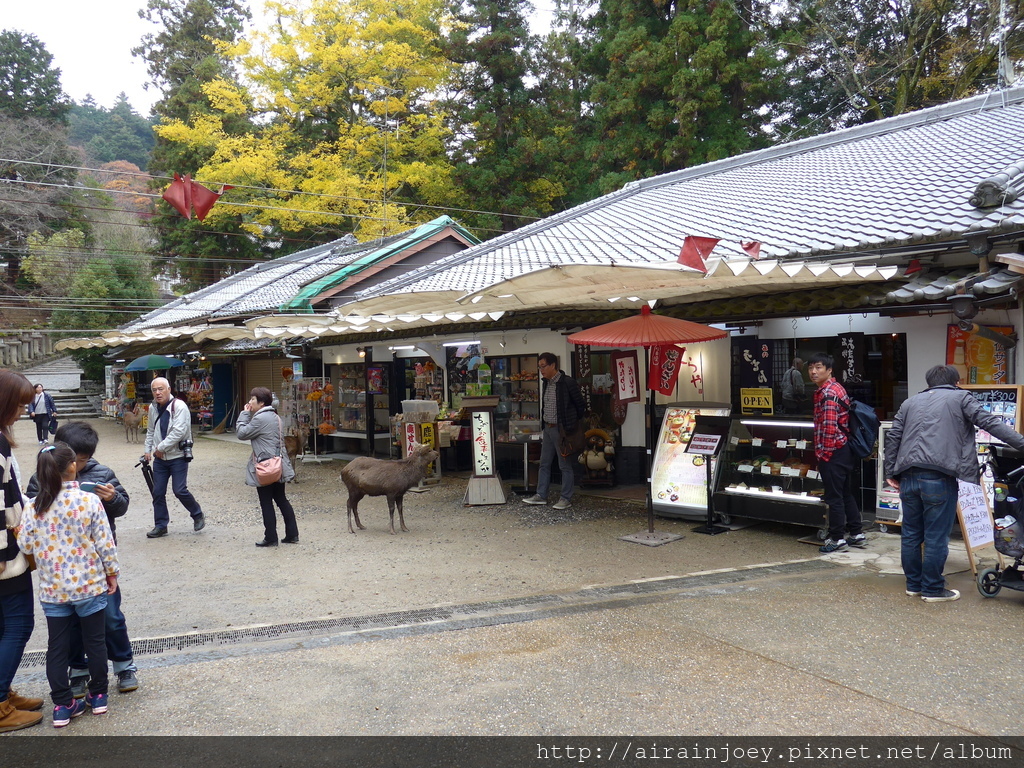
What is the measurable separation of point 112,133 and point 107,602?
5051cm

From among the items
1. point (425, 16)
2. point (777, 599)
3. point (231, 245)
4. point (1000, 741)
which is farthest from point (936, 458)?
point (231, 245)

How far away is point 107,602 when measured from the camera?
3963mm

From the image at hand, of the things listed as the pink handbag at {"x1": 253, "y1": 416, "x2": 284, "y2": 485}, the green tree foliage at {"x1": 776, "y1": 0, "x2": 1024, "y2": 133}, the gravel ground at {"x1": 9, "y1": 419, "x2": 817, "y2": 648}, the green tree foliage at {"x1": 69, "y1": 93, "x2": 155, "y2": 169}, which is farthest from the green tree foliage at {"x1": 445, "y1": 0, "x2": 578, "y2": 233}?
the green tree foliage at {"x1": 69, "y1": 93, "x2": 155, "y2": 169}

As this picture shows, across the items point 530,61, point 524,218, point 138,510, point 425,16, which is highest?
point 425,16

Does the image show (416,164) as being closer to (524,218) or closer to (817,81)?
(524,218)

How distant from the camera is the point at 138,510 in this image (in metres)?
10.2

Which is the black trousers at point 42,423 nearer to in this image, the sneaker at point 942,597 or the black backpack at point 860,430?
the black backpack at point 860,430


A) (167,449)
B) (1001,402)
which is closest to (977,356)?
(1001,402)

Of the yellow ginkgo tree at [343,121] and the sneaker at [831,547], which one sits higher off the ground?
the yellow ginkgo tree at [343,121]

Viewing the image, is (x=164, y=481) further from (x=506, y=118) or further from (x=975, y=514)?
(x=506, y=118)

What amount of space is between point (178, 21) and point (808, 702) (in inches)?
1634

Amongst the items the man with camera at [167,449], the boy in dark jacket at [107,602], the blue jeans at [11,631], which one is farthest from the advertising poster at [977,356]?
the man with camera at [167,449]

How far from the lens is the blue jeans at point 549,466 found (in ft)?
32.0

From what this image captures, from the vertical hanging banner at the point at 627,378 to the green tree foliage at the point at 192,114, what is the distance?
76.8 feet
